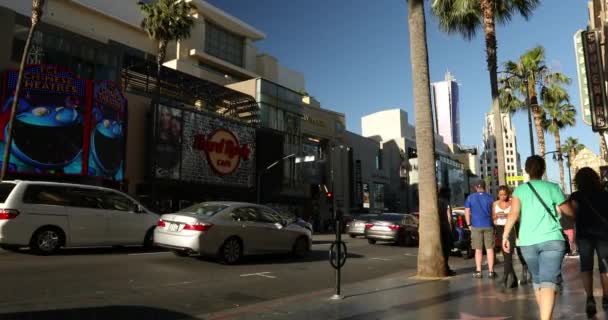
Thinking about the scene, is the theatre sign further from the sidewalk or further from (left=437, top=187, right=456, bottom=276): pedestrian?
the sidewalk

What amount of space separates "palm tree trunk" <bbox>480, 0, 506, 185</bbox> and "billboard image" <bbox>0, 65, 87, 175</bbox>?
65.3ft

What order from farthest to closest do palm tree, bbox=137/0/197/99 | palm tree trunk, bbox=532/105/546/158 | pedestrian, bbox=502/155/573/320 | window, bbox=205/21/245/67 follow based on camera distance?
window, bbox=205/21/245/67 → palm tree, bbox=137/0/197/99 → palm tree trunk, bbox=532/105/546/158 → pedestrian, bbox=502/155/573/320

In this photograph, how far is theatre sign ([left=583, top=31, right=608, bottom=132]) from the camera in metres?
16.2

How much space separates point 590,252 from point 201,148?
3055cm

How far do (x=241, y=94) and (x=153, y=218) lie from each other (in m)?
26.4

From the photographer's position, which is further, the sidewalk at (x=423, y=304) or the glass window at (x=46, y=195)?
the glass window at (x=46, y=195)

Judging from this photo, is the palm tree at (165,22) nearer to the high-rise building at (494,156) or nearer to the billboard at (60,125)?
the billboard at (60,125)

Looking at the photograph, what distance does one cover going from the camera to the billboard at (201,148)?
3169 cm

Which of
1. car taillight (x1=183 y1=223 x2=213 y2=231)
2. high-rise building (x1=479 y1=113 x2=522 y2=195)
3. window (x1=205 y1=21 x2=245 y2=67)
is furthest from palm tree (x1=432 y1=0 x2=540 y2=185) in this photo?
high-rise building (x1=479 y1=113 x2=522 y2=195)

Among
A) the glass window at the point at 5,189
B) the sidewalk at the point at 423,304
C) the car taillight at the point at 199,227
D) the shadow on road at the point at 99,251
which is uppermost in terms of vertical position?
the glass window at the point at 5,189

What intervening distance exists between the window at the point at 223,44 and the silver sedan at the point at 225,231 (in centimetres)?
4640

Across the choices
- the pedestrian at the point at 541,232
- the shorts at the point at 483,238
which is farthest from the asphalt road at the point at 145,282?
the pedestrian at the point at 541,232

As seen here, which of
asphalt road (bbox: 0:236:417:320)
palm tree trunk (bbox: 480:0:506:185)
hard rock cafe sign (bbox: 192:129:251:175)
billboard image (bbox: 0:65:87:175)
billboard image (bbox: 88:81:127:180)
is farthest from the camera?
hard rock cafe sign (bbox: 192:129:251:175)

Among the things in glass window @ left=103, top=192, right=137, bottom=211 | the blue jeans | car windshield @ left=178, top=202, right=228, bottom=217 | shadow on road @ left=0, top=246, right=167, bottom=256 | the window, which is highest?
the window
